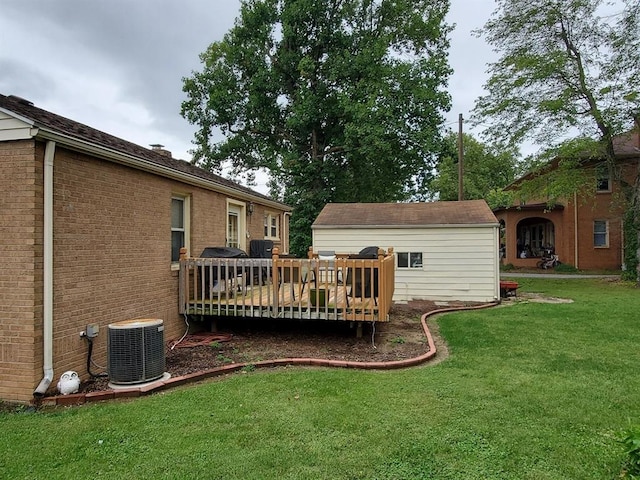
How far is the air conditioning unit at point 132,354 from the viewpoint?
4926 mm

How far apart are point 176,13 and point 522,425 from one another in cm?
1461

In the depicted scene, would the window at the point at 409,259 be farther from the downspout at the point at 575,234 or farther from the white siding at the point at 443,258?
the downspout at the point at 575,234

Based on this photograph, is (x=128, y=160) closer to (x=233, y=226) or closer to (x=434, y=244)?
(x=233, y=226)

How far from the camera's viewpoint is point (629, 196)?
56.6ft

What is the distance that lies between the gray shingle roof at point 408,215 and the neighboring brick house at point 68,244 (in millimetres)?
7138

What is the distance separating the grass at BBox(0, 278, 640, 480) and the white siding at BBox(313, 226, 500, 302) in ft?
20.7

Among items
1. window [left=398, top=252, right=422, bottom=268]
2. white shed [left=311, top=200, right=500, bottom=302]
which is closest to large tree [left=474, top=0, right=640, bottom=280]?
white shed [left=311, top=200, right=500, bottom=302]

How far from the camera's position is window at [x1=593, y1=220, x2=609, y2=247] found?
22.6m

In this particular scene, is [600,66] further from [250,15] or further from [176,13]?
[250,15]

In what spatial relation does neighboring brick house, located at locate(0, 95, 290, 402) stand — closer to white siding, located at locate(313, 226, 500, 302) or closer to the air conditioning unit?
the air conditioning unit

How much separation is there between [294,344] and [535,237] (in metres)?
25.8

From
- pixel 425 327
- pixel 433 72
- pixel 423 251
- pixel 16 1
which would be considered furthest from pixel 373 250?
pixel 433 72

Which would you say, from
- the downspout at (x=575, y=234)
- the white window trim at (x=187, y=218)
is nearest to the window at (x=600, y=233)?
the downspout at (x=575, y=234)

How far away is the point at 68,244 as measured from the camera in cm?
498
